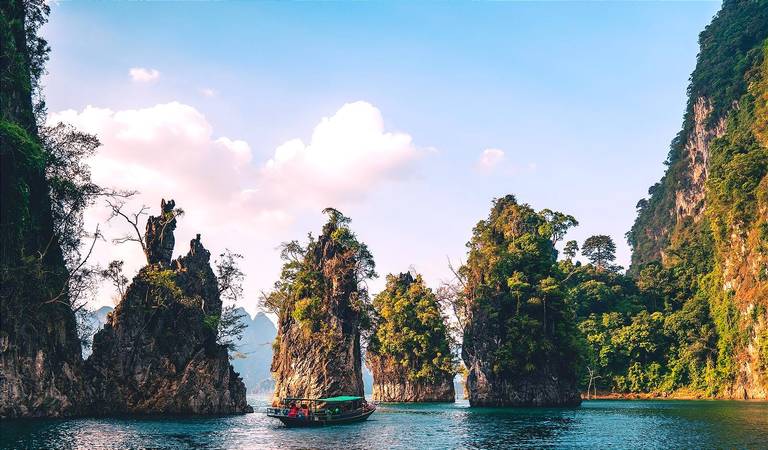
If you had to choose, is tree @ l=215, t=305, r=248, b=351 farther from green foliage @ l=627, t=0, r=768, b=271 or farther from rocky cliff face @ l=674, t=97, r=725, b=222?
rocky cliff face @ l=674, t=97, r=725, b=222

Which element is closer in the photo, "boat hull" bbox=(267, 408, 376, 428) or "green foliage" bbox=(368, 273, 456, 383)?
"boat hull" bbox=(267, 408, 376, 428)

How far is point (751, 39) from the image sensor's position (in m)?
134

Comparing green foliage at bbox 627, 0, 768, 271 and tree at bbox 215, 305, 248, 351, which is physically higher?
green foliage at bbox 627, 0, 768, 271

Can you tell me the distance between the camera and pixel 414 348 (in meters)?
112

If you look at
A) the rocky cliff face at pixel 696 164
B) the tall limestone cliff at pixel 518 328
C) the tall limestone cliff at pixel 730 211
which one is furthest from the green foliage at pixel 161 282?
the rocky cliff face at pixel 696 164

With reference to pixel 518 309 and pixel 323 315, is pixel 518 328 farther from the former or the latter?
pixel 323 315

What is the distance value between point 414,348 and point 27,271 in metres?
71.2

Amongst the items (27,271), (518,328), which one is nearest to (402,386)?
(518,328)

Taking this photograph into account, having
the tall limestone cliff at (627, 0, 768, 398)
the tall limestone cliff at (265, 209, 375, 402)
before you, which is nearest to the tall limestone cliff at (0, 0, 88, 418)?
the tall limestone cliff at (265, 209, 375, 402)

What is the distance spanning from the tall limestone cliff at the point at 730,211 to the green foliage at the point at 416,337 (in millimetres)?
43236

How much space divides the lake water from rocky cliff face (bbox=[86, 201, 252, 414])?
8.90 meters

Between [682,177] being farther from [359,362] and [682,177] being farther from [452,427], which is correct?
[452,427]

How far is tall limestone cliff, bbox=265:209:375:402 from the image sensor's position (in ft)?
259

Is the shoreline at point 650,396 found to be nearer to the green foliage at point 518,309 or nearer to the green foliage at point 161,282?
the green foliage at point 518,309
